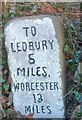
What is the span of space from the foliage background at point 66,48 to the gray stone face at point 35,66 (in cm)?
9

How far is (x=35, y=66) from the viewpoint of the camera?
143 inches

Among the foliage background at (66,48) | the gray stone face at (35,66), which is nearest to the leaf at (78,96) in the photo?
the foliage background at (66,48)

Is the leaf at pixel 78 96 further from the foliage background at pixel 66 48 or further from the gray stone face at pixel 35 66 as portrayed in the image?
the gray stone face at pixel 35 66

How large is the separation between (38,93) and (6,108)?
29cm

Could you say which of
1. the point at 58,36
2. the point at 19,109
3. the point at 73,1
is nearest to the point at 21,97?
the point at 19,109

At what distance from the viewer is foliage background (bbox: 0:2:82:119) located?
3703 mm

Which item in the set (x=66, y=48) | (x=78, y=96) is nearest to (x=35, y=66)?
(x=66, y=48)

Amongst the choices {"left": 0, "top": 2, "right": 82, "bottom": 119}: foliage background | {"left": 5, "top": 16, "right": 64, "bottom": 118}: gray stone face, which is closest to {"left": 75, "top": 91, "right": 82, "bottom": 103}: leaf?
{"left": 0, "top": 2, "right": 82, "bottom": 119}: foliage background

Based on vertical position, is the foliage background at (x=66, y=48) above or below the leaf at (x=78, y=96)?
above

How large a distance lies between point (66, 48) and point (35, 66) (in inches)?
11.4

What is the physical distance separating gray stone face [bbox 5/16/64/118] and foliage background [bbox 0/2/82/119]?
9 centimetres

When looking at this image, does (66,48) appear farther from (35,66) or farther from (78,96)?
(78,96)

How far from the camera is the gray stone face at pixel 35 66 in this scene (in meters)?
3.59

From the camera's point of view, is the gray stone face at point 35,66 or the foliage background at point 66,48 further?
the foliage background at point 66,48
